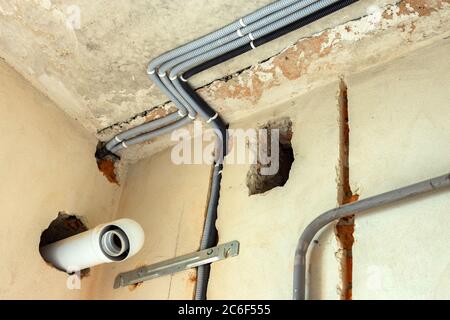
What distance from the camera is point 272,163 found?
182cm

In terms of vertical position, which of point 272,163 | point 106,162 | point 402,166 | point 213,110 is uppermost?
point 213,110

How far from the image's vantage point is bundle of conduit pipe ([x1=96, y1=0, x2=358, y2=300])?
153 centimetres

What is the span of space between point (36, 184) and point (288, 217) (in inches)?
35.1

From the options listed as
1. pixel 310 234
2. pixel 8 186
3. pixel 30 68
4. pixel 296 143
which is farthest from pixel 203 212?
pixel 30 68

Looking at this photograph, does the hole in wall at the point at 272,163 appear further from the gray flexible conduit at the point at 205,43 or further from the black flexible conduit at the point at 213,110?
the gray flexible conduit at the point at 205,43

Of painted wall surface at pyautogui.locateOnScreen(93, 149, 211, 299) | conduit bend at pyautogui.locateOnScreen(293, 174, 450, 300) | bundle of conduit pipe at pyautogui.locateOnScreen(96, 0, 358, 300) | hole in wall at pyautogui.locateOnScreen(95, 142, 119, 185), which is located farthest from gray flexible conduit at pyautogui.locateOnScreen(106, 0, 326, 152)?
conduit bend at pyautogui.locateOnScreen(293, 174, 450, 300)

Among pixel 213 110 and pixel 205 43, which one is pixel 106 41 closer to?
pixel 205 43

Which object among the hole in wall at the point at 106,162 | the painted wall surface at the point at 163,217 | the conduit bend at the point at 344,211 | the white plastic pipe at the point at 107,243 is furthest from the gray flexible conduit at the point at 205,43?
the conduit bend at the point at 344,211

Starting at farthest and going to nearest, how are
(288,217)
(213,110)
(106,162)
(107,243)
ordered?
(106,162)
(213,110)
(107,243)
(288,217)

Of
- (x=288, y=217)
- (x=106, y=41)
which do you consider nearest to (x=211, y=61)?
(x=106, y=41)

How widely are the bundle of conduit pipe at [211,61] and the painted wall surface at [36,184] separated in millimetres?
207

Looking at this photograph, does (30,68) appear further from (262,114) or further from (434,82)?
(434,82)

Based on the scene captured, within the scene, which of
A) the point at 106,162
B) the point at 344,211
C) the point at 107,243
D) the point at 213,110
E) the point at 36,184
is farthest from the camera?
the point at 106,162

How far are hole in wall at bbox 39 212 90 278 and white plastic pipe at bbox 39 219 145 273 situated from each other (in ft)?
0.71
